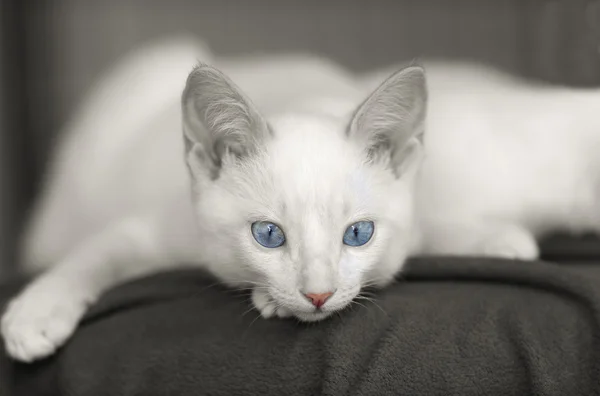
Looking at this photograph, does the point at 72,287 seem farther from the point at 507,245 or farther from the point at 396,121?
the point at 507,245

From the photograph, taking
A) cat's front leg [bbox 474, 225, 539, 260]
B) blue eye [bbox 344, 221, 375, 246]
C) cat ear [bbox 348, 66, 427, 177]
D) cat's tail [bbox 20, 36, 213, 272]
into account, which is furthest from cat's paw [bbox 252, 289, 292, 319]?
cat's tail [bbox 20, 36, 213, 272]

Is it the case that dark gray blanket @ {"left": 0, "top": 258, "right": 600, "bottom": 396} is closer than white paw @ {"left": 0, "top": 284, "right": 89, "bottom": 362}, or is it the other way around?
dark gray blanket @ {"left": 0, "top": 258, "right": 600, "bottom": 396}

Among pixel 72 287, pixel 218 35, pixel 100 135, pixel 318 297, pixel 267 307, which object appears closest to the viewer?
pixel 318 297

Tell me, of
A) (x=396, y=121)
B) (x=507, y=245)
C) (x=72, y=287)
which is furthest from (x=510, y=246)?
(x=72, y=287)

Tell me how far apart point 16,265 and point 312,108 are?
1550 mm

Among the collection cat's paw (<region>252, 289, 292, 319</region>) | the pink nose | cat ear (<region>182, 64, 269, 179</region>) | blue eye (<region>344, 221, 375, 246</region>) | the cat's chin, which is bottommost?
cat's paw (<region>252, 289, 292, 319</region>)

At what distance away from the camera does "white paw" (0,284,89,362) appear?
111cm

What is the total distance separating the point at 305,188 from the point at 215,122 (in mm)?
203

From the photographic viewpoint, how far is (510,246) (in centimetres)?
124

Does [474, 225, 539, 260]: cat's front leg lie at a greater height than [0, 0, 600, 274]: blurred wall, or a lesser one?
lesser

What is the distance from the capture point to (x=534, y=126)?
1.46m

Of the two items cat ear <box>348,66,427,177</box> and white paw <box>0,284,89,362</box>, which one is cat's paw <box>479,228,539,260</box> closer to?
cat ear <box>348,66,427,177</box>

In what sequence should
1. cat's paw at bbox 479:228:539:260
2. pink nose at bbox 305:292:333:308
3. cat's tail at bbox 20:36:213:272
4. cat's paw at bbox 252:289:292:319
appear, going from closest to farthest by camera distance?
pink nose at bbox 305:292:333:308 → cat's paw at bbox 252:289:292:319 → cat's paw at bbox 479:228:539:260 → cat's tail at bbox 20:36:213:272

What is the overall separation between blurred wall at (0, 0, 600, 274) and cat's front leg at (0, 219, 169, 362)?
1.33m
